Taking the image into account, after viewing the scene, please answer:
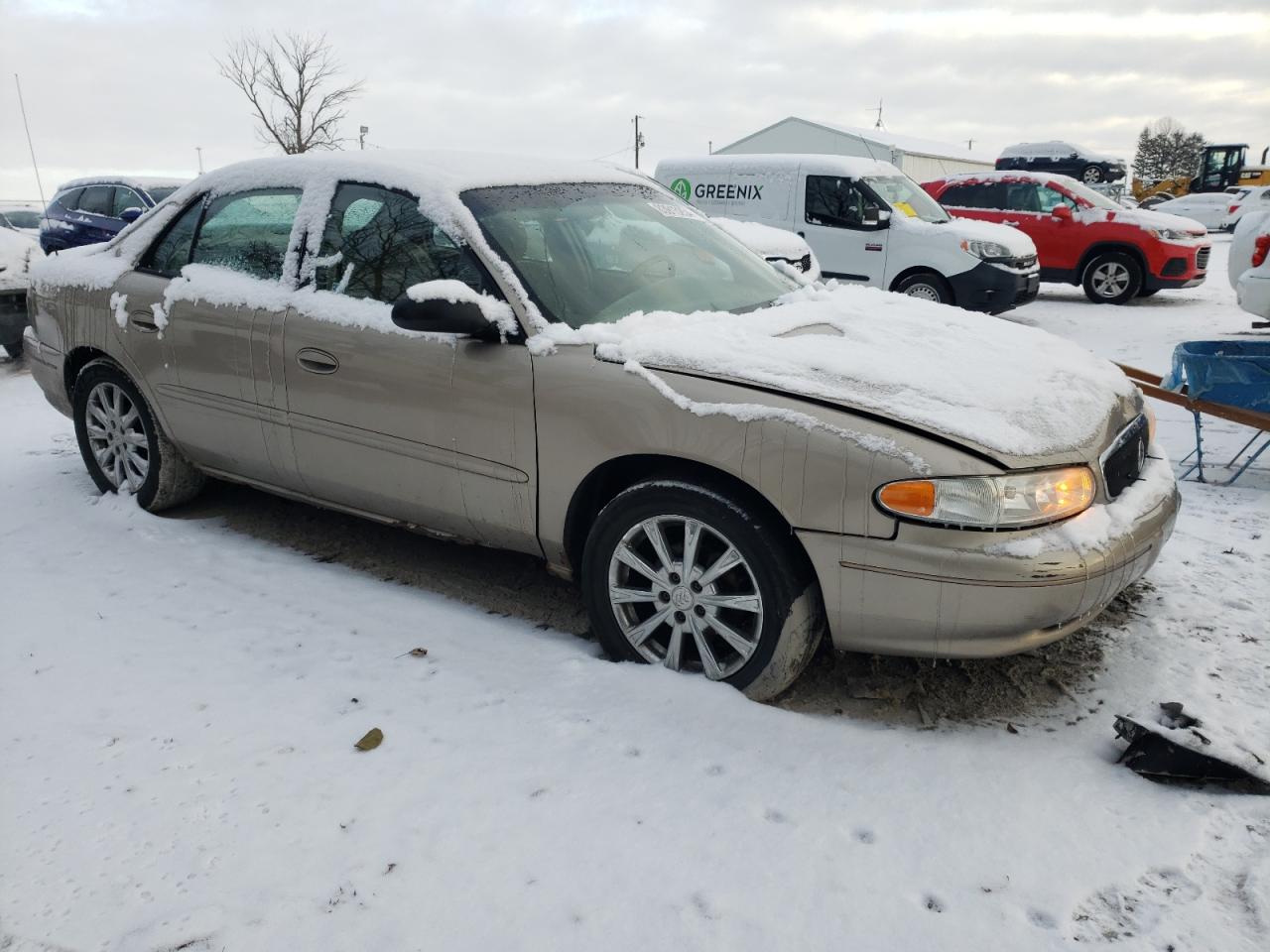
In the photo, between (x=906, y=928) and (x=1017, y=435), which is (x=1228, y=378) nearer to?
(x=1017, y=435)

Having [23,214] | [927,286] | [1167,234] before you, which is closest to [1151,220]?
[1167,234]

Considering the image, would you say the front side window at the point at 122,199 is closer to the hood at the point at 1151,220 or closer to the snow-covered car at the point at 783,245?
the snow-covered car at the point at 783,245

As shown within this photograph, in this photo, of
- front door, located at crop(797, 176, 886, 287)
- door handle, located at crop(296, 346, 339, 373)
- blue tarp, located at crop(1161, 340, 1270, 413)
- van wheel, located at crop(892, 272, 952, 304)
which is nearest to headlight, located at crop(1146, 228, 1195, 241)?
van wheel, located at crop(892, 272, 952, 304)

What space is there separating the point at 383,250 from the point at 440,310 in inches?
27.1

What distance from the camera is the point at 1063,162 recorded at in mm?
30094

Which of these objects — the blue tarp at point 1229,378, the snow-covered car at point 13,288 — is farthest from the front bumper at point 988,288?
the snow-covered car at point 13,288

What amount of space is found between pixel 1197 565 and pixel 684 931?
2863mm

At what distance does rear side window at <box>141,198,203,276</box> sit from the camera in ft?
13.7

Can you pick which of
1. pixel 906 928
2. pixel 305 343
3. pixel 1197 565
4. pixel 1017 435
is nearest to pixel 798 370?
pixel 1017 435

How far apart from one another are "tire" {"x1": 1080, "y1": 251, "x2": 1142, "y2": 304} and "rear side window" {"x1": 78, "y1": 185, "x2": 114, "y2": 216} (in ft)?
46.8

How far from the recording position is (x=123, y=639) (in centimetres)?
328

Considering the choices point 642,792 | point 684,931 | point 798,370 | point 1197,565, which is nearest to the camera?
point 684,931

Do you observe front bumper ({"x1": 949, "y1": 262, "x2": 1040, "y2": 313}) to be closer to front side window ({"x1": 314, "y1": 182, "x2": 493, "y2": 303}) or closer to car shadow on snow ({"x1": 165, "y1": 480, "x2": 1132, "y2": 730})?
car shadow on snow ({"x1": 165, "y1": 480, "x2": 1132, "y2": 730})

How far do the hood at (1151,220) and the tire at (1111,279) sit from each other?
0.42m
